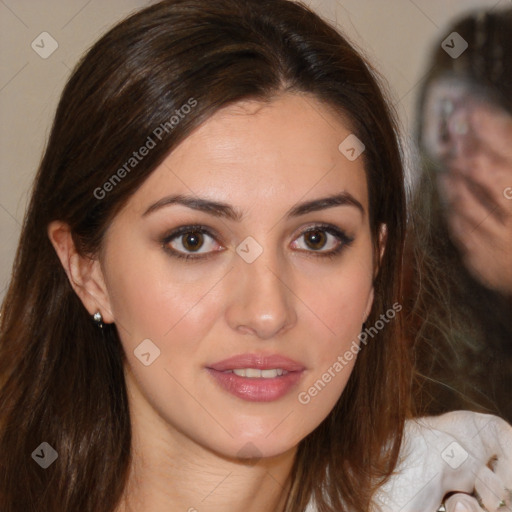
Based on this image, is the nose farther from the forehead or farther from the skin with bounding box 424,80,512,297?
the skin with bounding box 424,80,512,297

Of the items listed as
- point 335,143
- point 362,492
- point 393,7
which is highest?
point 393,7

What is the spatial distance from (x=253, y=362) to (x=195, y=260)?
0.47ft

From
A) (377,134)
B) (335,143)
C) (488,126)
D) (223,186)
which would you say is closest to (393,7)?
(488,126)

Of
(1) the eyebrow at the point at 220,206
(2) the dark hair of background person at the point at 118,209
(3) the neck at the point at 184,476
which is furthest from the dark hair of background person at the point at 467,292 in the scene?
(1) the eyebrow at the point at 220,206

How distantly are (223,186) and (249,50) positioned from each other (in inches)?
8.0

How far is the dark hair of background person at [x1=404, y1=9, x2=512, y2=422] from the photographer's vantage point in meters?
2.25

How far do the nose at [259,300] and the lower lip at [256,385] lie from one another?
0.07 m

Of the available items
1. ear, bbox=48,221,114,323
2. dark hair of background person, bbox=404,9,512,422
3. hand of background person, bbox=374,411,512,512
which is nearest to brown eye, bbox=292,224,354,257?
ear, bbox=48,221,114,323

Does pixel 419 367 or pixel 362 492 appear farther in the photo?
pixel 419 367

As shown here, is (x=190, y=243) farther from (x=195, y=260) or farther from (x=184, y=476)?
(x=184, y=476)

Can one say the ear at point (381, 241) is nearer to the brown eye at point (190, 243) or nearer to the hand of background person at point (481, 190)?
the brown eye at point (190, 243)

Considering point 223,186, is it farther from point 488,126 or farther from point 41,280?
point 488,126

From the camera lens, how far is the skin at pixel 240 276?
3.70 feet

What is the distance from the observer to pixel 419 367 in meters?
2.21
